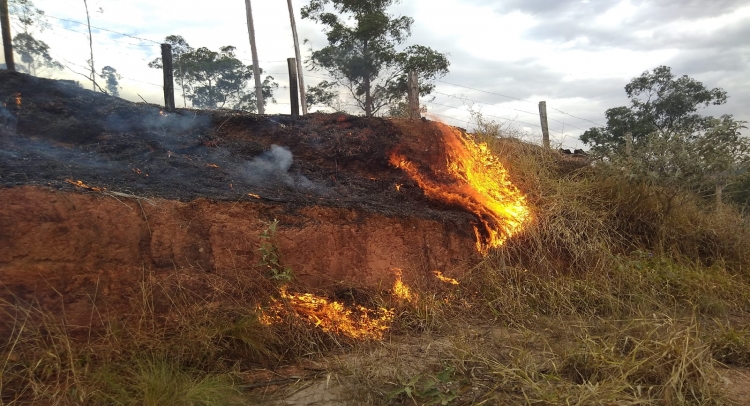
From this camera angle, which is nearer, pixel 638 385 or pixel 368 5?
pixel 638 385

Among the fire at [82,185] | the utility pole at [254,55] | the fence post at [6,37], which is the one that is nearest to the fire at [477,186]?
the fire at [82,185]

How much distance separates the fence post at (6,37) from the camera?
Answer: 215 inches

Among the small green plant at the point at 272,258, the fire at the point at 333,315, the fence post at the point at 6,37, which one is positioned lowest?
the fire at the point at 333,315

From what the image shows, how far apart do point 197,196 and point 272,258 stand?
2.90 feet

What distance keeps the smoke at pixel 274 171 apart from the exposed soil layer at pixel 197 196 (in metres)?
0.02

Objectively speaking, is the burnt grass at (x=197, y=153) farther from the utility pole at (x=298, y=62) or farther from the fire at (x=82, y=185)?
the utility pole at (x=298, y=62)

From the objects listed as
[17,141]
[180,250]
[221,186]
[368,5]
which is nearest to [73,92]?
[17,141]

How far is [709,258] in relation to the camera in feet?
20.3

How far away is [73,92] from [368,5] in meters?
10.5

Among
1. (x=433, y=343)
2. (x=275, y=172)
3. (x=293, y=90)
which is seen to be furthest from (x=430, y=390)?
(x=293, y=90)

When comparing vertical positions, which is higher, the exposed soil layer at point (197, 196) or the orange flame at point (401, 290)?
the exposed soil layer at point (197, 196)

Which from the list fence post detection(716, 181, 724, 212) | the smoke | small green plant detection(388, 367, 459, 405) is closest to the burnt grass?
the smoke

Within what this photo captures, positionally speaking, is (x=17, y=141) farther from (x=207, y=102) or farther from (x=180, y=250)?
(x=207, y=102)

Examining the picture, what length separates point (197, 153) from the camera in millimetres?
5383
